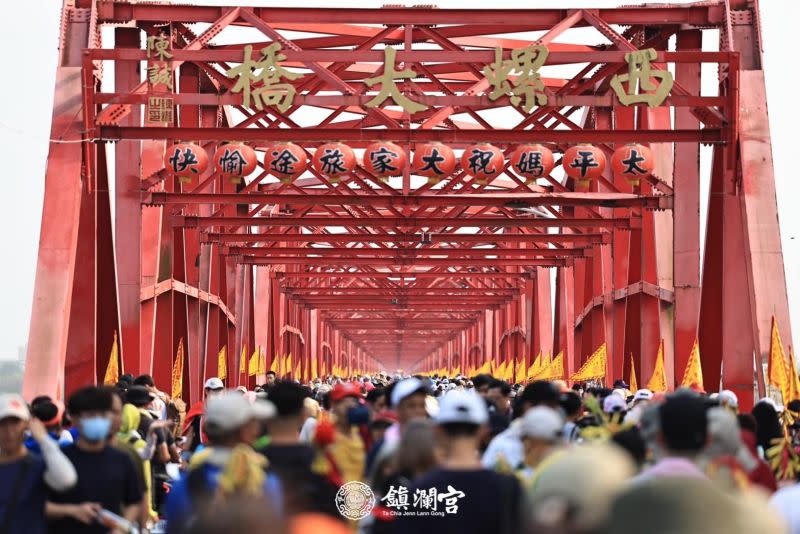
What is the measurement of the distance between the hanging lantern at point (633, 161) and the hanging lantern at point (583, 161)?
36 centimetres

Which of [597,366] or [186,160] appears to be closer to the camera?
[186,160]

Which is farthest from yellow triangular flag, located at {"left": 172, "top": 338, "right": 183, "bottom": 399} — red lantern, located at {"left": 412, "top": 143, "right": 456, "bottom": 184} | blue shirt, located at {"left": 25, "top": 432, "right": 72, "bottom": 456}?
blue shirt, located at {"left": 25, "top": 432, "right": 72, "bottom": 456}

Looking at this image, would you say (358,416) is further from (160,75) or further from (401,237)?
(401,237)

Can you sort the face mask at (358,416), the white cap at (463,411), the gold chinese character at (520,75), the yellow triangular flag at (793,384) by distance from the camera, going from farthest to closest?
the gold chinese character at (520,75) < the yellow triangular flag at (793,384) < the face mask at (358,416) < the white cap at (463,411)

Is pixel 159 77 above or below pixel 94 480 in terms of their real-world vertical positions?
above

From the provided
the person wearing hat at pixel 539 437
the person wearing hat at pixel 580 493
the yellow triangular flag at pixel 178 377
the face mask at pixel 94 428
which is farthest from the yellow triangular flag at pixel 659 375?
the person wearing hat at pixel 580 493

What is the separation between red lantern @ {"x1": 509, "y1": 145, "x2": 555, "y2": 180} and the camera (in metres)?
23.3

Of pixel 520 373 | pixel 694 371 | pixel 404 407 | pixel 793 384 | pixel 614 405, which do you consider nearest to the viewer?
pixel 404 407

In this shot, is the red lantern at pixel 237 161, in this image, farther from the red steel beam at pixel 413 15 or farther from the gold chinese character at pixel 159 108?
the red steel beam at pixel 413 15

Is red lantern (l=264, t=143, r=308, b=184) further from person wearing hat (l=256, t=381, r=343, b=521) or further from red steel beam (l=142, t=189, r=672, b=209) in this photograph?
person wearing hat (l=256, t=381, r=343, b=521)

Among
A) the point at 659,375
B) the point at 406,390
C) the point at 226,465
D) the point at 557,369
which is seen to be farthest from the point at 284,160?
the point at 557,369

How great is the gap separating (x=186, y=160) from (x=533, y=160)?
236 inches

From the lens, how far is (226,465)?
6.06m

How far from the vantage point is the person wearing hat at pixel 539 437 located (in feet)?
23.3
